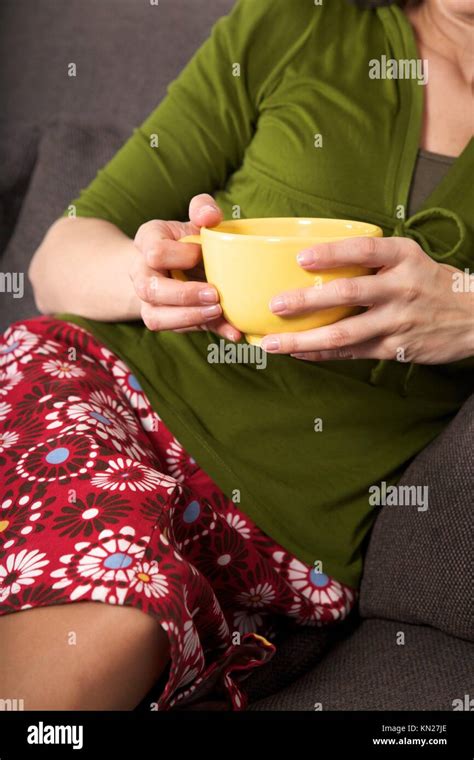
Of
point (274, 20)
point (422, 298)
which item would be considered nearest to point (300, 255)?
point (422, 298)

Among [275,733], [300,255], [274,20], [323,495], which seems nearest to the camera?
[300,255]

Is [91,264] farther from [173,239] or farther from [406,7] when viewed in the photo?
[406,7]

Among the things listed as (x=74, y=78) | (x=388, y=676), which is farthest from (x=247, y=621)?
(x=74, y=78)

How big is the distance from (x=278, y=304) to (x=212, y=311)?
0.08 metres

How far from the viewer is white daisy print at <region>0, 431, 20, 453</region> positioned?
0.77m

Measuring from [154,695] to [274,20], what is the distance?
785 mm

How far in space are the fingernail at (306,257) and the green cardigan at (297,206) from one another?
331mm

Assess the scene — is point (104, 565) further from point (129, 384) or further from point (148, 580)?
point (129, 384)

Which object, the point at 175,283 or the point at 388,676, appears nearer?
the point at 175,283

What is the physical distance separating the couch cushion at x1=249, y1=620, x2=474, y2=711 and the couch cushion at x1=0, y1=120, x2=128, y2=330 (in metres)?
0.73

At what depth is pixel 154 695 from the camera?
2.31 feet

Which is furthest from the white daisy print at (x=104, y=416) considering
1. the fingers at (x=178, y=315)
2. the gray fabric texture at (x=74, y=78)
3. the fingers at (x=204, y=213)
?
the gray fabric texture at (x=74, y=78)

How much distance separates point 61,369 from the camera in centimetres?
87

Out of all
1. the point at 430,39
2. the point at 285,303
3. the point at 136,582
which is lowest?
the point at 136,582
